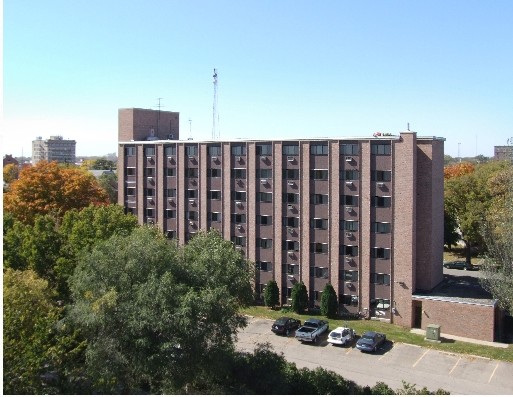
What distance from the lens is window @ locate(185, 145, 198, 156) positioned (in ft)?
155

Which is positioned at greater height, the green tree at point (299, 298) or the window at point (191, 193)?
the window at point (191, 193)

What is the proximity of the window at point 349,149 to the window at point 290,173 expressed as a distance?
155 inches

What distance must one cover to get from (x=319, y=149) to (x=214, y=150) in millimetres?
9234

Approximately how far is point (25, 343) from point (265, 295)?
25.2 m

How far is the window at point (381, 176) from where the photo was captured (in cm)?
3956

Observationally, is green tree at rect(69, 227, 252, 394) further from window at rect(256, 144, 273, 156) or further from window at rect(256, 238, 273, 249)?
window at rect(256, 144, 273, 156)

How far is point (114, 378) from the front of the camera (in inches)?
824

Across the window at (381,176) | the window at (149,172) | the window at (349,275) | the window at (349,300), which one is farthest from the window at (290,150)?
the window at (149,172)

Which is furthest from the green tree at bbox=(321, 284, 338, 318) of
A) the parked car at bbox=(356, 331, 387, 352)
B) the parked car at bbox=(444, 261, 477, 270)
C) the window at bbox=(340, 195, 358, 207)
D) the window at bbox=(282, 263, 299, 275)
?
the parked car at bbox=(444, 261, 477, 270)

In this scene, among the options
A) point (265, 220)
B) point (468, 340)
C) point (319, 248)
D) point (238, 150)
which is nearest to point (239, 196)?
point (265, 220)

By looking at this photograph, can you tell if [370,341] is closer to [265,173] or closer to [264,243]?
[264,243]

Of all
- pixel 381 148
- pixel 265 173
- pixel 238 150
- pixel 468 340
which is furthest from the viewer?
pixel 238 150

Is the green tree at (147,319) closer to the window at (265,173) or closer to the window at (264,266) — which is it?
the window at (264,266)

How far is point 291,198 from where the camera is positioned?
43.3m
